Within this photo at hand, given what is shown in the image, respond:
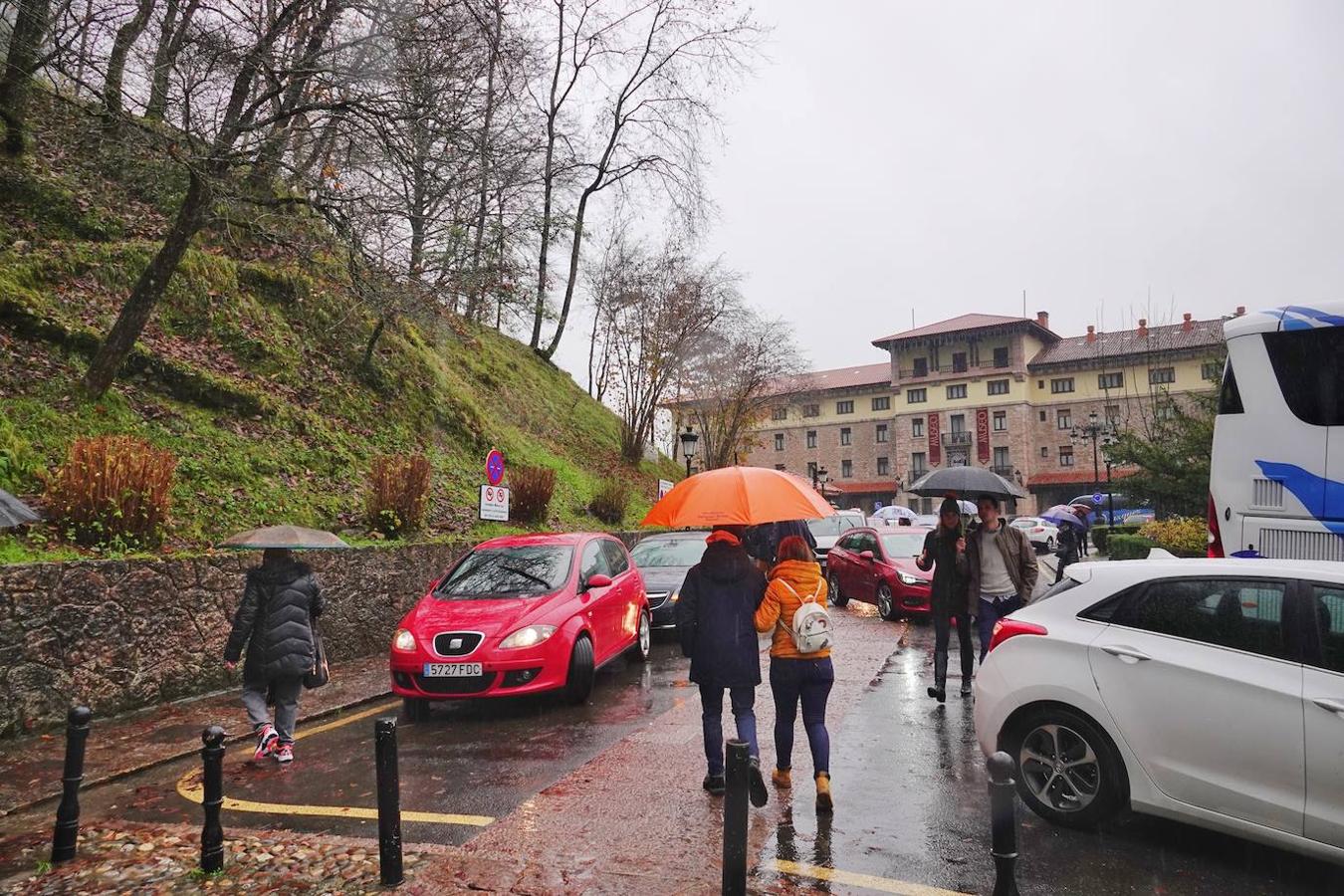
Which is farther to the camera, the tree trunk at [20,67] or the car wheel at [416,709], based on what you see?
the tree trunk at [20,67]

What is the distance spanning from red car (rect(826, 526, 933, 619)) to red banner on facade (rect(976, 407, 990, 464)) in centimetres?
5129

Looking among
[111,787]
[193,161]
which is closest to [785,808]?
[111,787]

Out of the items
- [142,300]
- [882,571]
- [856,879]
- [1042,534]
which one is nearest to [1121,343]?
[1042,534]

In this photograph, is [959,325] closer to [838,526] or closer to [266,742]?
[838,526]

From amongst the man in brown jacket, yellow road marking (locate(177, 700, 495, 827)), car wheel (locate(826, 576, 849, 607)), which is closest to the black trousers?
the man in brown jacket

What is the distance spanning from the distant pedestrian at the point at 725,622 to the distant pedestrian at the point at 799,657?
117mm

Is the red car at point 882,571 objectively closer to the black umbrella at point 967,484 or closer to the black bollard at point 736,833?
the black umbrella at point 967,484

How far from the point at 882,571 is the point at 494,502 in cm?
646

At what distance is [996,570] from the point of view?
697cm

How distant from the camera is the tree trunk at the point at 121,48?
8453 millimetres

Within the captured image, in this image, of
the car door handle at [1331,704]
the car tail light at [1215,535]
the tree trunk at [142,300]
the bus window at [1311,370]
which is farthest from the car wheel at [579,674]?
the tree trunk at [142,300]

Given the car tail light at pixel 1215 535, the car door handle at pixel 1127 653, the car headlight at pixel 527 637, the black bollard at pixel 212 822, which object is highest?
the car tail light at pixel 1215 535

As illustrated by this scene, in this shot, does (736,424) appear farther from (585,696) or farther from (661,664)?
(585,696)

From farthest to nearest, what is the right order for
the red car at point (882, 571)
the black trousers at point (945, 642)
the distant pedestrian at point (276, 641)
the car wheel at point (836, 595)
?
the car wheel at point (836, 595) → the red car at point (882, 571) → the black trousers at point (945, 642) → the distant pedestrian at point (276, 641)
